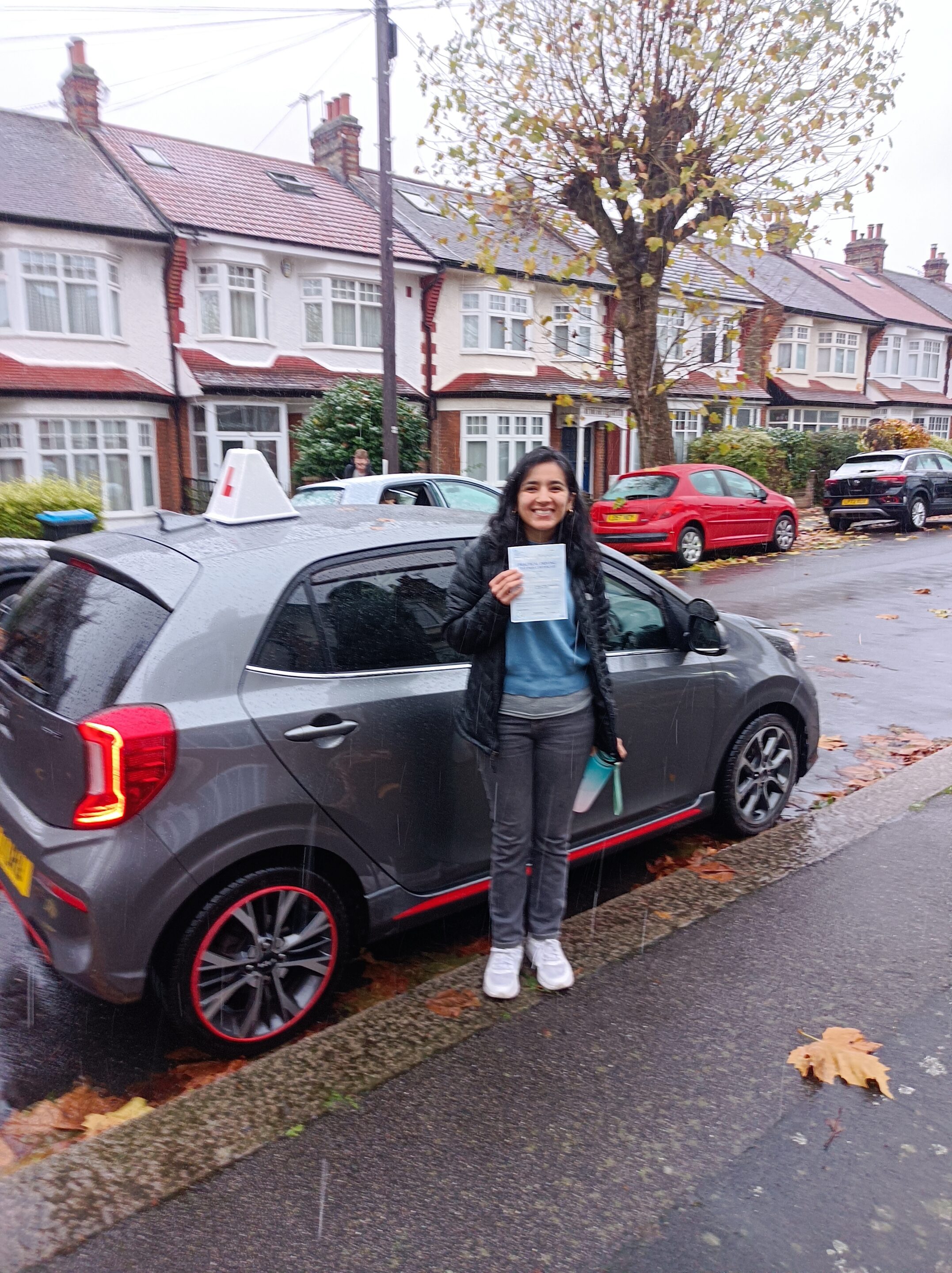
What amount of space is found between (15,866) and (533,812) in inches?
65.5

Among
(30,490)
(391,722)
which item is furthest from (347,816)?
(30,490)

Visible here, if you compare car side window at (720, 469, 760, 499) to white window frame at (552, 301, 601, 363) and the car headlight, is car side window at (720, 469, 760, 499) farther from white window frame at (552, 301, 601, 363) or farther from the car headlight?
white window frame at (552, 301, 601, 363)

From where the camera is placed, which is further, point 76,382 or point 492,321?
point 492,321

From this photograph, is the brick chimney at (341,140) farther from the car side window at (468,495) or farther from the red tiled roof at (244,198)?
the car side window at (468,495)

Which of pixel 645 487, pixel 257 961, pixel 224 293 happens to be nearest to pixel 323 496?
pixel 645 487

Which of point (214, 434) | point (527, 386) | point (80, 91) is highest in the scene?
point (80, 91)

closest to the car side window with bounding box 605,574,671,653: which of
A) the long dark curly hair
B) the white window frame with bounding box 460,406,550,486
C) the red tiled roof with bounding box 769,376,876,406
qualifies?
the long dark curly hair

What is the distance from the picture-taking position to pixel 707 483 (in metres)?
15.6

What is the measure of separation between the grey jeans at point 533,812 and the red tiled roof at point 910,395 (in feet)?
136

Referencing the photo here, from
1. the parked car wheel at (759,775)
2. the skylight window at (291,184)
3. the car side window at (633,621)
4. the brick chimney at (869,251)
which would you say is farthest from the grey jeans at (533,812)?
the brick chimney at (869,251)

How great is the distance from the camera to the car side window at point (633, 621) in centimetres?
A: 404

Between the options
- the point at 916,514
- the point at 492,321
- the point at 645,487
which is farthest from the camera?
the point at 492,321

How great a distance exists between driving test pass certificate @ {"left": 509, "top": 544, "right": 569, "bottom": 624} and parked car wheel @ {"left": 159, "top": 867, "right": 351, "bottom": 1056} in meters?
1.07

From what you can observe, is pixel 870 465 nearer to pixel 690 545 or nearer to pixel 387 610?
pixel 690 545
